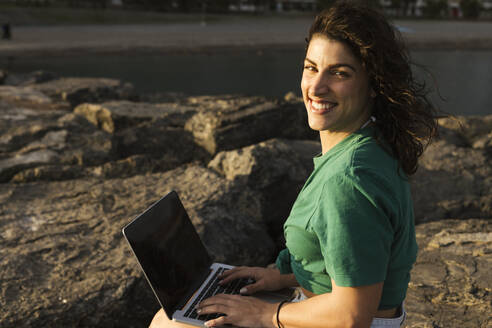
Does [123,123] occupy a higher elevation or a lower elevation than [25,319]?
higher

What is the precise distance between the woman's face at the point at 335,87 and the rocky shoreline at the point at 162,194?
0.83m

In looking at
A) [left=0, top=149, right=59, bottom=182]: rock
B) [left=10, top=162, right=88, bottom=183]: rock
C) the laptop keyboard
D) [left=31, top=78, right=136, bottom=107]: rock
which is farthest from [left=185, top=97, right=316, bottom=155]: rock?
[left=31, top=78, right=136, bottom=107]: rock

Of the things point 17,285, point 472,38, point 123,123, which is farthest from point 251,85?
point 472,38

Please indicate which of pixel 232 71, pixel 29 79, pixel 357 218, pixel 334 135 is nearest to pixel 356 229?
pixel 357 218

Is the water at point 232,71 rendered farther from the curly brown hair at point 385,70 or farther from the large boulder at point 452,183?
the curly brown hair at point 385,70

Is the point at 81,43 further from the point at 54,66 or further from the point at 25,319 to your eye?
the point at 25,319

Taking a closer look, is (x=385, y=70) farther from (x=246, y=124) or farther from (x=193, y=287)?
(x=246, y=124)

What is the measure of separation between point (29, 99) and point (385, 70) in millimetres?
5033

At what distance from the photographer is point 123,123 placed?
4.46 metres

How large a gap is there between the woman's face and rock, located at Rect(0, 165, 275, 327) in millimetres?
1401

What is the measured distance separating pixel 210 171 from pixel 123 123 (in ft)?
5.39

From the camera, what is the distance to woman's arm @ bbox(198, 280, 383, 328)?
3.46 ft

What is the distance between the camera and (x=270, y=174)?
3139 millimetres

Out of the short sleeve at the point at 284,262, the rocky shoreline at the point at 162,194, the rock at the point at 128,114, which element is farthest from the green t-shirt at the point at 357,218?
the rock at the point at 128,114
